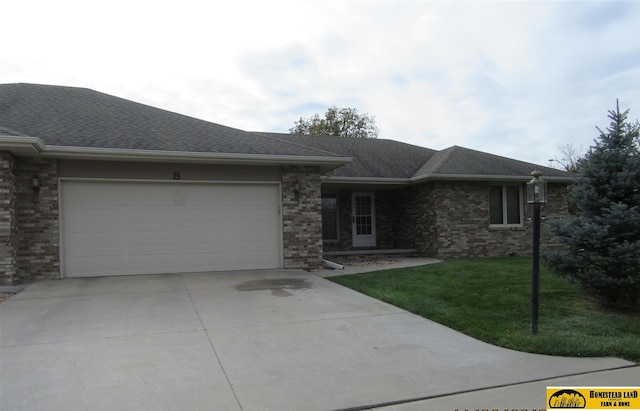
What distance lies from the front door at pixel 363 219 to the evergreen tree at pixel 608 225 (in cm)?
955

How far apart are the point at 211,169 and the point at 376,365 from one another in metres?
7.66

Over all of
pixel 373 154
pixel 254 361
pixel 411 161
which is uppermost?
pixel 373 154

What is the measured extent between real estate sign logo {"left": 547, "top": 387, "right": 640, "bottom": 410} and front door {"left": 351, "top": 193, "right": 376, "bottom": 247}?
41.6ft

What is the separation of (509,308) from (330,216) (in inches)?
394

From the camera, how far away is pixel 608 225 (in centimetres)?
681

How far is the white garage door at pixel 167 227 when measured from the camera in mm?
10070

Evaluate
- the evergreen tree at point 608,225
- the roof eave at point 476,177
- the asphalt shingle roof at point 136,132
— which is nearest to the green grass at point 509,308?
the evergreen tree at point 608,225

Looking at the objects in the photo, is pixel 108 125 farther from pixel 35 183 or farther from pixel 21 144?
pixel 21 144

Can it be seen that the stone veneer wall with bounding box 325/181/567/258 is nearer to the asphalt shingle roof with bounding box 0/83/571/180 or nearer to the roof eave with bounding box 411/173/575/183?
the roof eave with bounding box 411/173/575/183

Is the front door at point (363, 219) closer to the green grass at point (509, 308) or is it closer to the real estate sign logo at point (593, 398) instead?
the green grass at point (509, 308)

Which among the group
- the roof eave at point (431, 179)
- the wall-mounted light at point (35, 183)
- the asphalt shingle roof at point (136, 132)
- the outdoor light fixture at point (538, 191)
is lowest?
the outdoor light fixture at point (538, 191)

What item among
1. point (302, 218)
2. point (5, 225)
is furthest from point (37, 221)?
point (302, 218)

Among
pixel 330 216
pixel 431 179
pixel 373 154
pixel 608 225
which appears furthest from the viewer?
pixel 373 154

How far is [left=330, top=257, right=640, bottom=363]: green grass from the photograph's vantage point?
5246 mm
